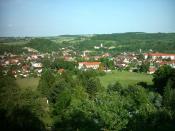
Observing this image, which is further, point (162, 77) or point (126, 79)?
point (126, 79)

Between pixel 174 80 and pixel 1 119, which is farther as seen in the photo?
pixel 174 80

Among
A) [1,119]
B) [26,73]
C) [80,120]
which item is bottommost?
[26,73]

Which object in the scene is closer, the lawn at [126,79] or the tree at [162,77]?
the tree at [162,77]

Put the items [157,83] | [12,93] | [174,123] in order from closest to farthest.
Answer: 1. [12,93]
2. [174,123]
3. [157,83]

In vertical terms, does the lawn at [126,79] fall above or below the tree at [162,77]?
below

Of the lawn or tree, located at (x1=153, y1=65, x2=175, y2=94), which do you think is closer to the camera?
Answer: tree, located at (x1=153, y1=65, x2=175, y2=94)

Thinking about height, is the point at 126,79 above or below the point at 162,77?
below

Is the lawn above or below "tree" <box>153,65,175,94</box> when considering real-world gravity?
below

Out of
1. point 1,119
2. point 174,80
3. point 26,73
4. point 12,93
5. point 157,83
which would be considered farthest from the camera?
point 26,73

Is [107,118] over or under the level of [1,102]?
under

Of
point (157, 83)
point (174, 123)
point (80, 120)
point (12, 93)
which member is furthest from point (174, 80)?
point (12, 93)

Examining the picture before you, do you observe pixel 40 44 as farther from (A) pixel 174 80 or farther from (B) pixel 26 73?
(A) pixel 174 80
